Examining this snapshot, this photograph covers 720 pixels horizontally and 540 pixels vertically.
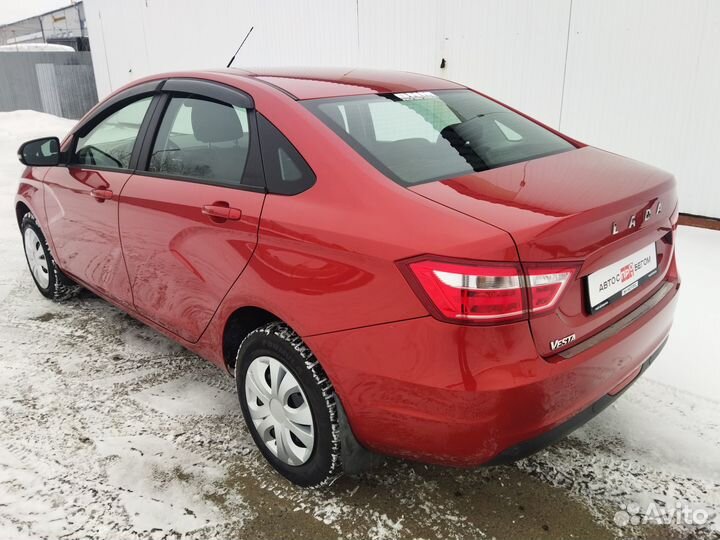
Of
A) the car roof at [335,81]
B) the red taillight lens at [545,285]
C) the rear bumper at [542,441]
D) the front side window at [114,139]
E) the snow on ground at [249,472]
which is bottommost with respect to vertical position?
the snow on ground at [249,472]

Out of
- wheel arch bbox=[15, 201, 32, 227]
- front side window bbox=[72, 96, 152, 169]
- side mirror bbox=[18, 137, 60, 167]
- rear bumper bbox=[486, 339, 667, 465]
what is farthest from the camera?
wheel arch bbox=[15, 201, 32, 227]

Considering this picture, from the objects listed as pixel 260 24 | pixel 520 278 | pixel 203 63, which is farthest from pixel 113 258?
pixel 203 63

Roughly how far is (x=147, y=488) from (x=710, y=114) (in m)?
5.25

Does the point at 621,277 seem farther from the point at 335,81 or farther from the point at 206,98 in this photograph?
the point at 206,98

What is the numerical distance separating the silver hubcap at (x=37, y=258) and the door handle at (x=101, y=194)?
1.31 metres

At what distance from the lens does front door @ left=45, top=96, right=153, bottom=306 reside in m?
3.15

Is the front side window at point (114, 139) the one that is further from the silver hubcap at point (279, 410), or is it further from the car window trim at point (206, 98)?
the silver hubcap at point (279, 410)

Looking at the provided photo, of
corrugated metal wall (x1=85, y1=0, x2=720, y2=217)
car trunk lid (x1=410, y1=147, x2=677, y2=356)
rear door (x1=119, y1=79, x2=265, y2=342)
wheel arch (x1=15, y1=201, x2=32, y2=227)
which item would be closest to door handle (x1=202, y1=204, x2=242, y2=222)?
rear door (x1=119, y1=79, x2=265, y2=342)

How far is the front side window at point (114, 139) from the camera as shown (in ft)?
10.3

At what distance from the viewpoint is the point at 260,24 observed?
9.43 metres

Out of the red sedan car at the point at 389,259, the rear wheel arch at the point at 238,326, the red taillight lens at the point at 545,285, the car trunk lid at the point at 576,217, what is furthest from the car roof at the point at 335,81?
→ the red taillight lens at the point at 545,285

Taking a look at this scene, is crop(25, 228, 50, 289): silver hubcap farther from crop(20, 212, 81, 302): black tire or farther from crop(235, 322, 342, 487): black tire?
crop(235, 322, 342, 487): black tire

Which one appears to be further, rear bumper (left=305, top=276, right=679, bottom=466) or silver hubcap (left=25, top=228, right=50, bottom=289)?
silver hubcap (left=25, top=228, right=50, bottom=289)

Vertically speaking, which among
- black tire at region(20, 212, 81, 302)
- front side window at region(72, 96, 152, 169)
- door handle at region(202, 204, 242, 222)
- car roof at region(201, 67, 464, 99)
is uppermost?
car roof at region(201, 67, 464, 99)
